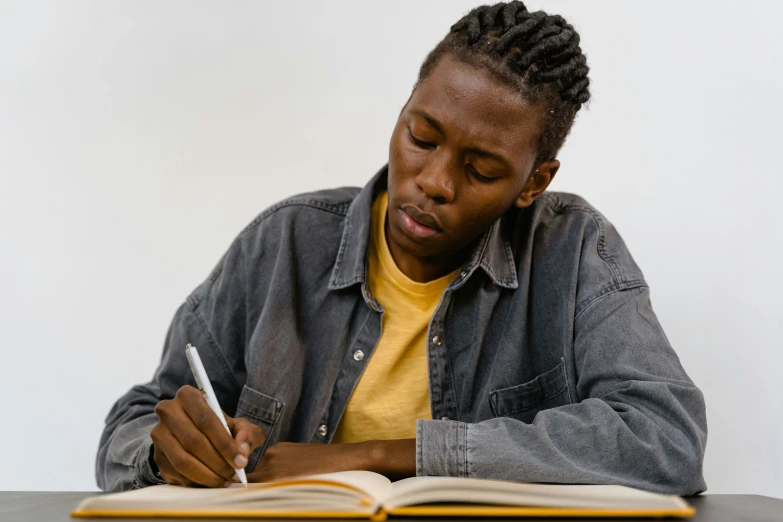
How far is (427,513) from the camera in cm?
92

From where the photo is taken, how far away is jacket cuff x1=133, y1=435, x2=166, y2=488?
4.18 ft

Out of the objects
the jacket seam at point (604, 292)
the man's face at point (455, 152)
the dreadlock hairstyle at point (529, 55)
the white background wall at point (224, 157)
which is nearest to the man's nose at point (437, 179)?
the man's face at point (455, 152)

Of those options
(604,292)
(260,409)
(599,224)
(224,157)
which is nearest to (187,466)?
(260,409)

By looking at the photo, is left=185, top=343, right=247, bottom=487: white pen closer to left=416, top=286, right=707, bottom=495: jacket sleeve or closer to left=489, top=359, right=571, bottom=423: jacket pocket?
left=416, top=286, right=707, bottom=495: jacket sleeve

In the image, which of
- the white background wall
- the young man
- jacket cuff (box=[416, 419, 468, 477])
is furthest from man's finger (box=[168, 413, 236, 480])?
the white background wall

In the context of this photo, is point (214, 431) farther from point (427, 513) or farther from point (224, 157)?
point (224, 157)

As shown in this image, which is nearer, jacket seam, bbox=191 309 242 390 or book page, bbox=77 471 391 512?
book page, bbox=77 471 391 512

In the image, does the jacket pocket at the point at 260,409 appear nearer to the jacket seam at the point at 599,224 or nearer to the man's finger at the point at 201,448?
the man's finger at the point at 201,448

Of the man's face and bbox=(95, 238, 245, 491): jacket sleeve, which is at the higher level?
the man's face

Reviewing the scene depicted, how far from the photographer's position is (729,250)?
7.04 ft

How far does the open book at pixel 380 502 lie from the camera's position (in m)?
0.90

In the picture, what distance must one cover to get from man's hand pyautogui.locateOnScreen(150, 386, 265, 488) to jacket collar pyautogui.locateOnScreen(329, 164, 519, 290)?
482 millimetres

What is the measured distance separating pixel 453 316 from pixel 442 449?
417 mm

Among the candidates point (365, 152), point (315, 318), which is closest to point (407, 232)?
point (315, 318)
